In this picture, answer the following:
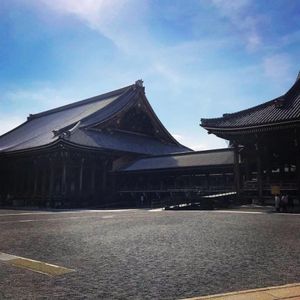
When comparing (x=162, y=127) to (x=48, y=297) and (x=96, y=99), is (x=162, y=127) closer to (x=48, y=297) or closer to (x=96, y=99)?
(x=96, y=99)

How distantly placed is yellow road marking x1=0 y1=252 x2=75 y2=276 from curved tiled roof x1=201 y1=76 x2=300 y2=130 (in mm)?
19112

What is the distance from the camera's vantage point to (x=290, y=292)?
5309mm

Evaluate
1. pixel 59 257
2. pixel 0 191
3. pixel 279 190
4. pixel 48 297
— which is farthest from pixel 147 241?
pixel 0 191

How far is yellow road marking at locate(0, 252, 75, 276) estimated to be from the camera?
22.5ft

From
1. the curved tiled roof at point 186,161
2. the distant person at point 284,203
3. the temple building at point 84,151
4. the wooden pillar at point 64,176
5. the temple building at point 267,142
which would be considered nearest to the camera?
the distant person at point 284,203

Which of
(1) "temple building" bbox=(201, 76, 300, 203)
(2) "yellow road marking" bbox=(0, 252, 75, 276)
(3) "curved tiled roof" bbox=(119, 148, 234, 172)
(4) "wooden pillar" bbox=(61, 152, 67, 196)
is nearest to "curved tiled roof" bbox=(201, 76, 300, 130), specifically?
(1) "temple building" bbox=(201, 76, 300, 203)

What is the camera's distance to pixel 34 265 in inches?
293

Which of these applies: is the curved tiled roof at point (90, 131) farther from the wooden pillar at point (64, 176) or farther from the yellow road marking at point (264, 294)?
the yellow road marking at point (264, 294)

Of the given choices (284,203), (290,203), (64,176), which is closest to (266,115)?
(290,203)

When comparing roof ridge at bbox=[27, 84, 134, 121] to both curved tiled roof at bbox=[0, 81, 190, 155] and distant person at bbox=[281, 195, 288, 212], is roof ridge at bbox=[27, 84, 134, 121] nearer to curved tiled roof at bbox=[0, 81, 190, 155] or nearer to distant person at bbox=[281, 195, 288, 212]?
curved tiled roof at bbox=[0, 81, 190, 155]

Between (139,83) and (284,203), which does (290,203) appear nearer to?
(284,203)

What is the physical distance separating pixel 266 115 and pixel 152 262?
66.0 ft

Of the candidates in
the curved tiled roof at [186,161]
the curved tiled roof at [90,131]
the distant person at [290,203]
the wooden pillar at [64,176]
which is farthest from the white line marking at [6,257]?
the wooden pillar at [64,176]

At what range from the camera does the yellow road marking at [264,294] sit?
16.6 feet
